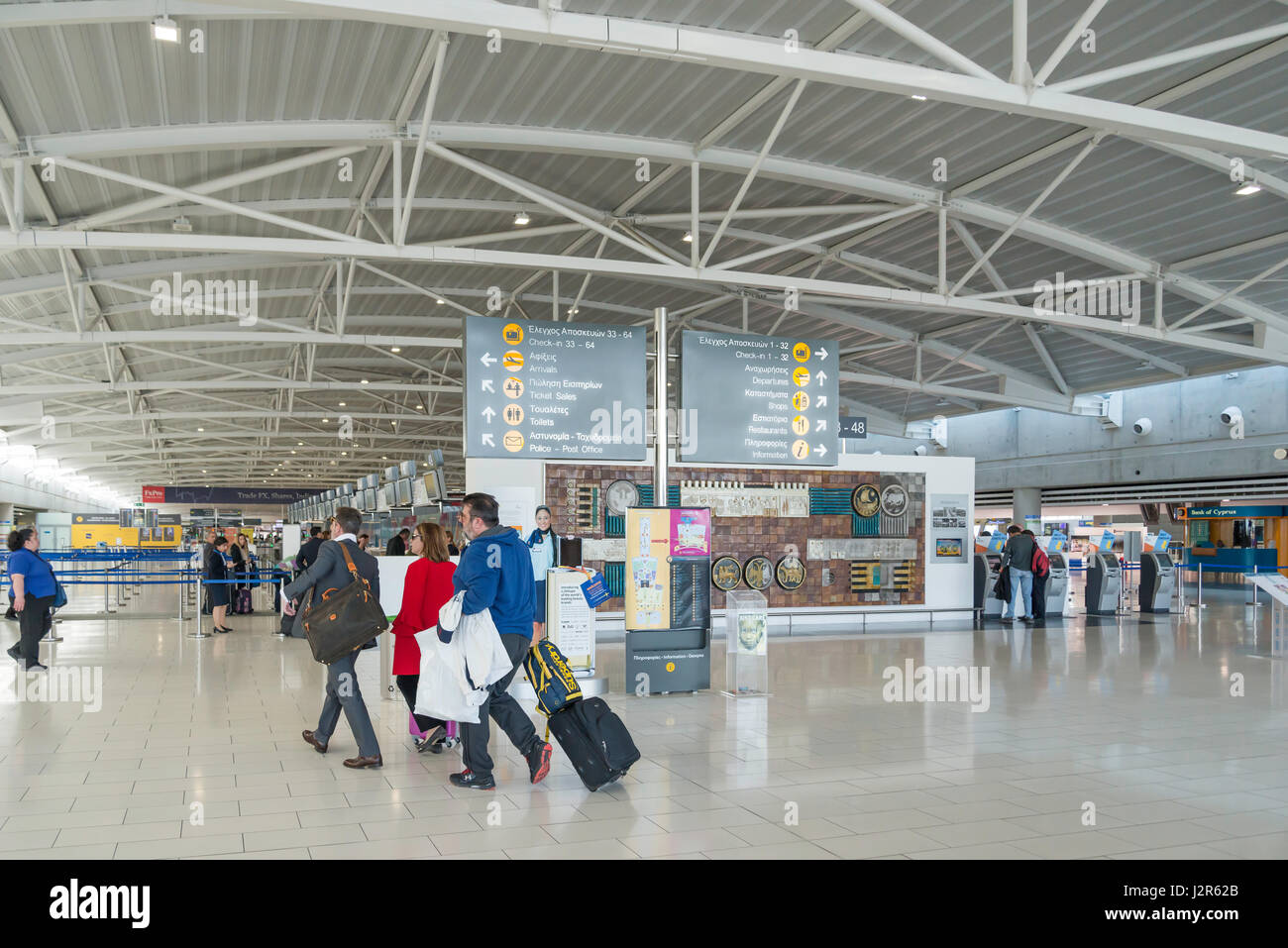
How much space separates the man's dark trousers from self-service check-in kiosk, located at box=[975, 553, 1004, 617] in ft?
40.3

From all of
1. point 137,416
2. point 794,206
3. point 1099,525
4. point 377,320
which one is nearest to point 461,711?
point 794,206

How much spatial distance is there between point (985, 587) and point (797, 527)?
392 cm

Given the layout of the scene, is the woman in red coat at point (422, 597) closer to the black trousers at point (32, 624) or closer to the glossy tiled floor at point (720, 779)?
the glossy tiled floor at point (720, 779)

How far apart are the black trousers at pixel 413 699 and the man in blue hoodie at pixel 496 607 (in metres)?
0.70

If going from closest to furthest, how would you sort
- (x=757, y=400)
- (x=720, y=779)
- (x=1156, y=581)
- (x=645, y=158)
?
1. (x=720, y=779)
2. (x=757, y=400)
3. (x=645, y=158)
4. (x=1156, y=581)

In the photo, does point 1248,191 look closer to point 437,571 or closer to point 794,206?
point 794,206

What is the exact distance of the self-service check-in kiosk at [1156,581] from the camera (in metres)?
17.2

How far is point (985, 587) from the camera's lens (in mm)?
16141

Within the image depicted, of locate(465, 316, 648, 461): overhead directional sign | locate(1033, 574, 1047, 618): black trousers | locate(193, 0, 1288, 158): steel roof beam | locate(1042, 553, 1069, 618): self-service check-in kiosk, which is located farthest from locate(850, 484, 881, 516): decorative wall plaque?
locate(193, 0, 1288, 158): steel roof beam

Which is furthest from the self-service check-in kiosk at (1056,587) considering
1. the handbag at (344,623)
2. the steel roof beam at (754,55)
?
Result: the handbag at (344,623)

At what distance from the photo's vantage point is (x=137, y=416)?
25812 mm

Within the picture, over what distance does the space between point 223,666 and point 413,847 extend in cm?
727

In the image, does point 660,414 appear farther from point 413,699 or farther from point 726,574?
point 726,574

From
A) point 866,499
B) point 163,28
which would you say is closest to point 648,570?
point 163,28
